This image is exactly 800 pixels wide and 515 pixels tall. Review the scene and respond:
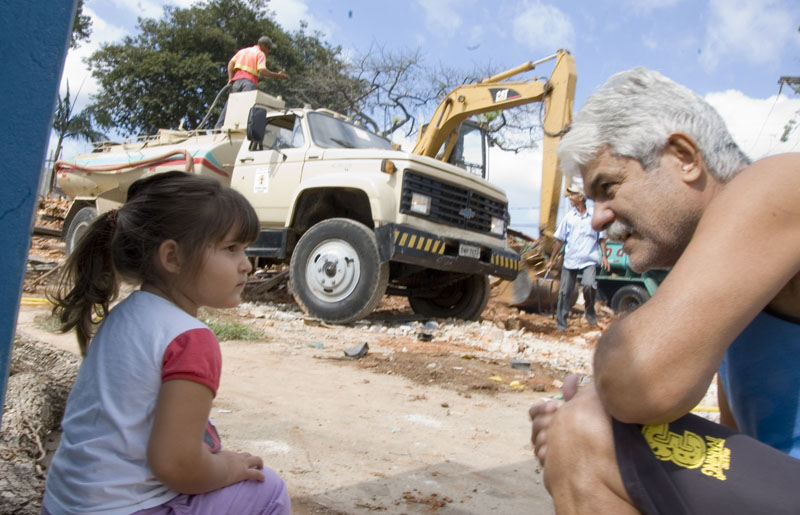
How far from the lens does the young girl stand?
1.35 meters

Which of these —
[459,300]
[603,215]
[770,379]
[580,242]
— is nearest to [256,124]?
[459,300]

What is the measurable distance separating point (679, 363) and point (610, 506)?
0.33 metres

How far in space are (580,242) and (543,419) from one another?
270 inches

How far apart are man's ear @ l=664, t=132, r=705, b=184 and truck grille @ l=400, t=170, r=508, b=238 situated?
214 inches

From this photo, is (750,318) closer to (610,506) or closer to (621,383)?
(621,383)

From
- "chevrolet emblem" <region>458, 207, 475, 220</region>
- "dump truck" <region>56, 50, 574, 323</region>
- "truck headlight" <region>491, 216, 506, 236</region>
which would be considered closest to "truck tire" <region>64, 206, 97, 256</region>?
"dump truck" <region>56, 50, 574, 323</region>

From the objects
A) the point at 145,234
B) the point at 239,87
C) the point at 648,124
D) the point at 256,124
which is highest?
the point at 239,87

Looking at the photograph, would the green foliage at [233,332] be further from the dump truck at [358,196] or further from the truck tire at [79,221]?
the truck tire at [79,221]

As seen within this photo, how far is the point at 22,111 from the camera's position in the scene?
1173mm

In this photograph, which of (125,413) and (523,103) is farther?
(523,103)

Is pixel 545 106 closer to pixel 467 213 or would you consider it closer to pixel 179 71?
pixel 467 213

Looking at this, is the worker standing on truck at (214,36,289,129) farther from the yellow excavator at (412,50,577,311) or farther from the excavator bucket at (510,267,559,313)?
the excavator bucket at (510,267,559,313)

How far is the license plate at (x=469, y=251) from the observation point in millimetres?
7378

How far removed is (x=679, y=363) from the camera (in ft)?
4.23
